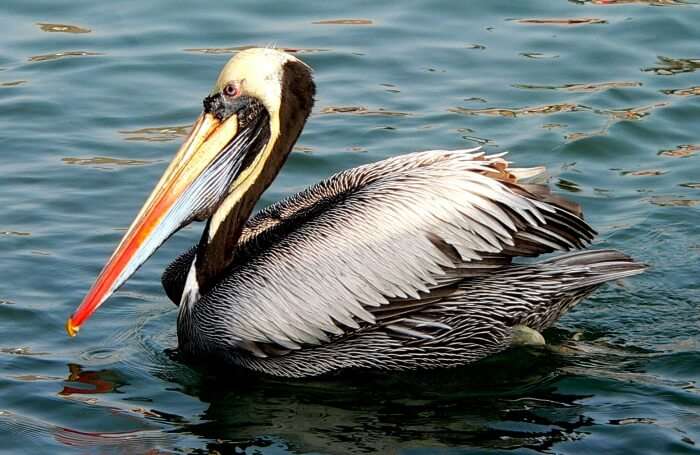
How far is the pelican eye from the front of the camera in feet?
21.1

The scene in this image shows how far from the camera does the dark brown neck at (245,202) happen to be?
6.50 m

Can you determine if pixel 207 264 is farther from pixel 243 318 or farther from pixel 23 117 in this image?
pixel 23 117

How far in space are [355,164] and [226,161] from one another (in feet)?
7.53

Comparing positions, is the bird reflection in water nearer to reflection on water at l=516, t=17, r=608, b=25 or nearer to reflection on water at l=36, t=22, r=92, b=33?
reflection on water at l=36, t=22, r=92, b=33

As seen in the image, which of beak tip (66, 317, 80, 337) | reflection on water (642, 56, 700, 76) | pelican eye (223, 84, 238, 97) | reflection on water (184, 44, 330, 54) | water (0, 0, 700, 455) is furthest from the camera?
reflection on water (184, 44, 330, 54)

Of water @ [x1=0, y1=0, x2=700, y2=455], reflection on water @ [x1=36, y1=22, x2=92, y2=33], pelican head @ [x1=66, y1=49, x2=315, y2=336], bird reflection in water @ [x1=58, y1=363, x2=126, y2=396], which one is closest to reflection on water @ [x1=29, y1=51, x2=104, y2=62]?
water @ [x1=0, y1=0, x2=700, y2=455]

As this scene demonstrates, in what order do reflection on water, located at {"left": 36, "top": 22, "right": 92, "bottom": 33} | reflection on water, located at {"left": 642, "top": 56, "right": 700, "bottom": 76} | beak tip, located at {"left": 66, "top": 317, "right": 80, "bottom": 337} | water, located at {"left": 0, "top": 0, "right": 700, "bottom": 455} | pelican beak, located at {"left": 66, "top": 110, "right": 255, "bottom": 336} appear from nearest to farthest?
water, located at {"left": 0, "top": 0, "right": 700, "bottom": 455} → beak tip, located at {"left": 66, "top": 317, "right": 80, "bottom": 337} → pelican beak, located at {"left": 66, "top": 110, "right": 255, "bottom": 336} → reflection on water, located at {"left": 642, "top": 56, "right": 700, "bottom": 76} → reflection on water, located at {"left": 36, "top": 22, "right": 92, "bottom": 33}

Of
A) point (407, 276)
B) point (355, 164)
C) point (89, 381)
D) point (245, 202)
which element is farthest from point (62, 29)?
point (407, 276)

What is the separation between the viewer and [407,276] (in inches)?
245

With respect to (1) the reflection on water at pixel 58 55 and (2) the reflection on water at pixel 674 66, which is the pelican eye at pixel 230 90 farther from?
(2) the reflection on water at pixel 674 66

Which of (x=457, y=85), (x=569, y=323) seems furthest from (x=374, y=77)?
(x=569, y=323)

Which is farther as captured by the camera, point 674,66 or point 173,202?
point 674,66

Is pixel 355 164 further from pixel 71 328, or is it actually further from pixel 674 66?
pixel 71 328

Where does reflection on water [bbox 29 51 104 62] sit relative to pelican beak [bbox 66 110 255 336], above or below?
above
